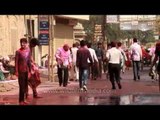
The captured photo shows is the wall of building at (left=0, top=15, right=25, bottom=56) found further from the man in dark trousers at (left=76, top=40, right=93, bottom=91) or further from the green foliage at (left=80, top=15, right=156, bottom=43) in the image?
the green foliage at (left=80, top=15, right=156, bottom=43)

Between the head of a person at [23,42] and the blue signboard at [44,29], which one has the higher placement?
the blue signboard at [44,29]

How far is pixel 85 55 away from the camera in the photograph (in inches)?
706

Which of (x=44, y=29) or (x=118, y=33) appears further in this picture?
(x=118, y=33)

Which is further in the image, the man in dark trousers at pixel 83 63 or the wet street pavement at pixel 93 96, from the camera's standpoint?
the man in dark trousers at pixel 83 63

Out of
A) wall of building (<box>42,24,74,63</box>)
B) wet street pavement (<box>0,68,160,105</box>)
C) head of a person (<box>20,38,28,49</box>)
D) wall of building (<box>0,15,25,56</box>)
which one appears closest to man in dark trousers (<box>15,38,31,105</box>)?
head of a person (<box>20,38,28,49</box>)

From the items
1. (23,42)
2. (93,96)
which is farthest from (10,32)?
(23,42)

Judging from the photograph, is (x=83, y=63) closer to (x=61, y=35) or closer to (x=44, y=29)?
(x=44, y=29)

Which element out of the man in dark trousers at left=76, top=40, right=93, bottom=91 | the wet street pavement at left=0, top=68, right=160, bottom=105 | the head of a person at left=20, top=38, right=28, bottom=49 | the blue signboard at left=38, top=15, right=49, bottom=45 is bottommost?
the wet street pavement at left=0, top=68, right=160, bottom=105

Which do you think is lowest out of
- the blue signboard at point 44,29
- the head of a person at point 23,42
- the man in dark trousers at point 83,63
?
the man in dark trousers at point 83,63

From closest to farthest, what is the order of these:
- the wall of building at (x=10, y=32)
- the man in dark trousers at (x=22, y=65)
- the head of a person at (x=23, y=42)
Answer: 1. the head of a person at (x=23, y=42)
2. the man in dark trousers at (x=22, y=65)
3. the wall of building at (x=10, y=32)

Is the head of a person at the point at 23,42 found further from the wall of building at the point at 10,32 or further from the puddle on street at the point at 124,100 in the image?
the wall of building at the point at 10,32

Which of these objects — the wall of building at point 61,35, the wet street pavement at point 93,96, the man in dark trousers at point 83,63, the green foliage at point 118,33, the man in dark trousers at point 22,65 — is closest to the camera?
the man in dark trousers at point 22,65

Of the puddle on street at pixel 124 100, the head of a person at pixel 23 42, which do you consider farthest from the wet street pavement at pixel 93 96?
the head of a person at pixel 23 42
